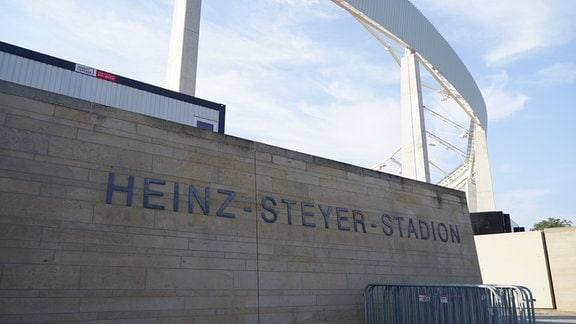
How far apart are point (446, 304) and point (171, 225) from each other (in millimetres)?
5106

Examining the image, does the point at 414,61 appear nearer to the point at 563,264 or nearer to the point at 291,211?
the point at 563,264

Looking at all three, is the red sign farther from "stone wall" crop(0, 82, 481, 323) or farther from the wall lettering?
the wall lettering

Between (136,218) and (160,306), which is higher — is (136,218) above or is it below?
above

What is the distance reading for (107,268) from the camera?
713 centimetres

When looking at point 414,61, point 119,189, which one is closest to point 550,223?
point 414,61

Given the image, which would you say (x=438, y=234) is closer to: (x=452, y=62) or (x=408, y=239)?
(x=408, y=239)

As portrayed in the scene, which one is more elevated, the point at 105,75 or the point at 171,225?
the point at 105,75

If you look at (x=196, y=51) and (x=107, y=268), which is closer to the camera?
(x=107, y=268)

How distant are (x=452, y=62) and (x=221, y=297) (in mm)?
31533

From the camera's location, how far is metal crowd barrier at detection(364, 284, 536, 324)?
25.5ft

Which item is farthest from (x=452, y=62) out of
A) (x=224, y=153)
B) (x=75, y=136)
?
(x=75, y=136)

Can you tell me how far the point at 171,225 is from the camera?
26.2 feet

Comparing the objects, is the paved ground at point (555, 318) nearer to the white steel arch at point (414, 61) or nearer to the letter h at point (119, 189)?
the white steel arch at point (414, 61)

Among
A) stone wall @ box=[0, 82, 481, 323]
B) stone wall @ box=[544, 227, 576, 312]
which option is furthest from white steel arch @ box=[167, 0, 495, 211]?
stone wall @ box=[0, 82, 481, 323]
